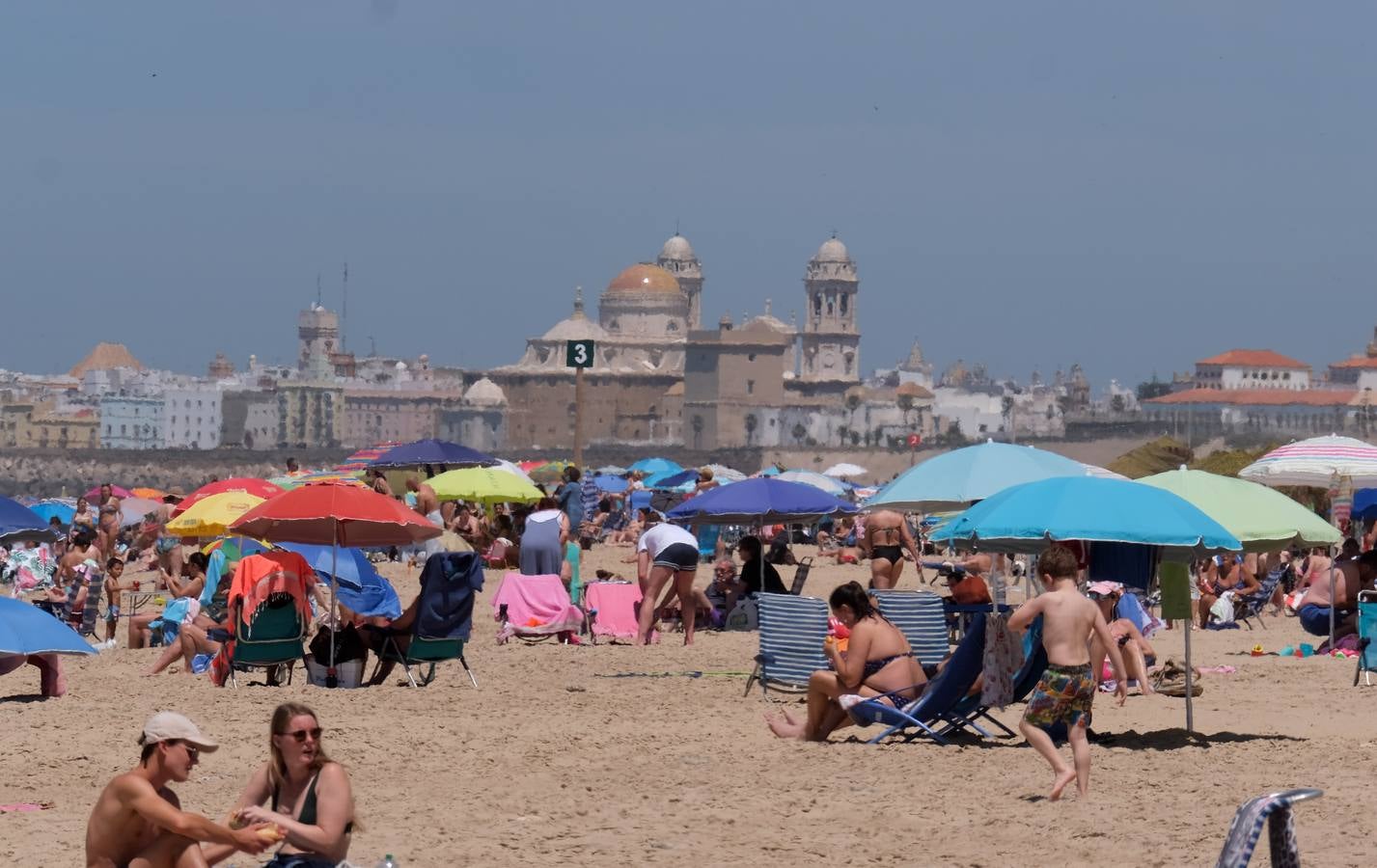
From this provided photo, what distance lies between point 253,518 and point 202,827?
19.5 feet

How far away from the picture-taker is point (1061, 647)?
765 cm

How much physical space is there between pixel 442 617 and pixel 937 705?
9.56 feet

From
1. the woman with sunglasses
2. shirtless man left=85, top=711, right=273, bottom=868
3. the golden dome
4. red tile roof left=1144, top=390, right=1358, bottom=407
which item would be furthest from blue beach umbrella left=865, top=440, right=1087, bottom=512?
the golden dome

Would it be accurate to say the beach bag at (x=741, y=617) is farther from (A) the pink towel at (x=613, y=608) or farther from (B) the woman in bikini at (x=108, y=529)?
(B) the woman in bikini at (x=108, y=529)

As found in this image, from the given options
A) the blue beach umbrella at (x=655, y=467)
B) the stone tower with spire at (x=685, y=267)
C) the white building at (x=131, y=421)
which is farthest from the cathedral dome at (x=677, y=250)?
the blue beach umbrella at (x=655, y=467)

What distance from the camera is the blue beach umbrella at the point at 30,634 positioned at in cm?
948

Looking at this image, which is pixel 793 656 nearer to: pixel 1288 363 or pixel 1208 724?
pixel 1208 724

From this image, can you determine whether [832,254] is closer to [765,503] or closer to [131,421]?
[131,421]

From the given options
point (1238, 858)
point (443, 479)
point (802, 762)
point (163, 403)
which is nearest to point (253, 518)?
point (802, 762)

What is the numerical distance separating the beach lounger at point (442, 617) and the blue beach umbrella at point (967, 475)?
7.62 feet

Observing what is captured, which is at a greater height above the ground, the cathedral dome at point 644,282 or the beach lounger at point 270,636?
the cathedral dome at point 644,282

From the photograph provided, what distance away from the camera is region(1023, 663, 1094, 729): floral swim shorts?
7.69 m

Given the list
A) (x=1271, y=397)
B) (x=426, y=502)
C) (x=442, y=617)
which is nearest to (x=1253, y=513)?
(x=442, y=617)

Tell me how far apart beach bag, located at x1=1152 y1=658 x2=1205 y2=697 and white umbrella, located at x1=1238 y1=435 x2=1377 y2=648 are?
4.61 metres
